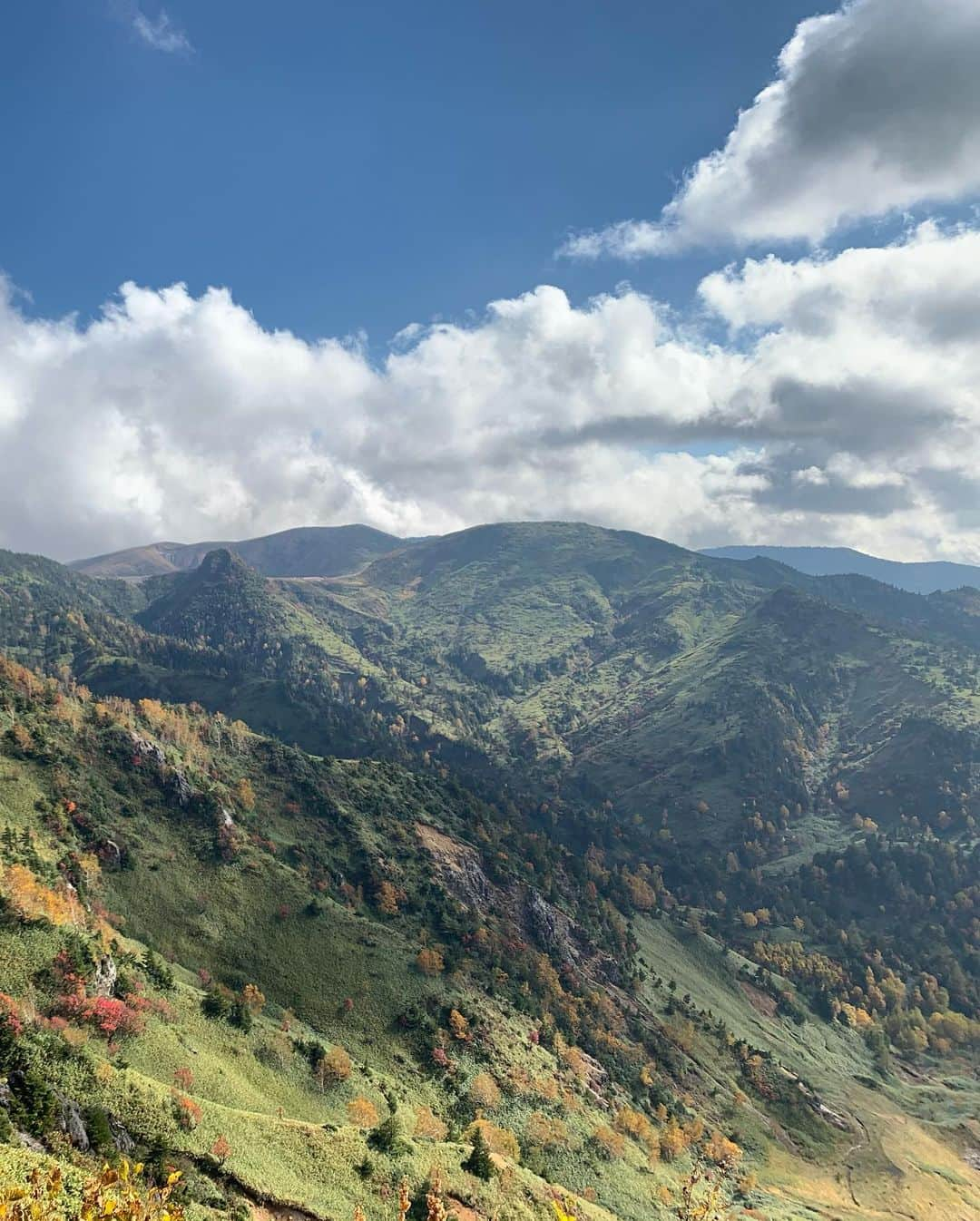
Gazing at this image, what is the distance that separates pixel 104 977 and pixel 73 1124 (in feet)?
152

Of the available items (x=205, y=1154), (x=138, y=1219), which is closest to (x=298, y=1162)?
(x=205, y=1154)

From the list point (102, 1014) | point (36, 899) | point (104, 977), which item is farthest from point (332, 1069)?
point (36, 899)

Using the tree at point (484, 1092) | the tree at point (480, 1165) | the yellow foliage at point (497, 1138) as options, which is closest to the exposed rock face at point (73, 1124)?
the tree at point (480, 1165)

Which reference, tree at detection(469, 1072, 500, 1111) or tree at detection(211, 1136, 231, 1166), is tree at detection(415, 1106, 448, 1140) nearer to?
tree at detection(469, 1072, 500, 1111)

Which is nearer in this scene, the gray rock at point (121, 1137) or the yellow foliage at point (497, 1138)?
the gray rock at point (121, 1137)

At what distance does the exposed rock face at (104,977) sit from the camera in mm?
97688

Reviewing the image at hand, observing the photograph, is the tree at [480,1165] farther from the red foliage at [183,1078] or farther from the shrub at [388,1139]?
the red foliage at [183,1078]

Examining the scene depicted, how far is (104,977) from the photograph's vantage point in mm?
101375

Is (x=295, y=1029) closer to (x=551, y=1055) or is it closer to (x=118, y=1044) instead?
(x=118, y=1044)

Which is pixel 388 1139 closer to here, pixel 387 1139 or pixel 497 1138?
pixel 387 1139

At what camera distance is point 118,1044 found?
297 ft

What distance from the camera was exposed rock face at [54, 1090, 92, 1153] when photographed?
59594 millimetres

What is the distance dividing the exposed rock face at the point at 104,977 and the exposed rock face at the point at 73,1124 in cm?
3806

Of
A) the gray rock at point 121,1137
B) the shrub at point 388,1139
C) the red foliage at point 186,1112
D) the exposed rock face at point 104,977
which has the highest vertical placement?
the gray rock at point 121,1137
